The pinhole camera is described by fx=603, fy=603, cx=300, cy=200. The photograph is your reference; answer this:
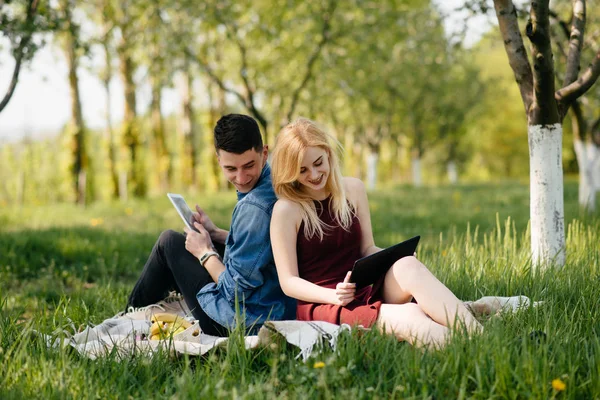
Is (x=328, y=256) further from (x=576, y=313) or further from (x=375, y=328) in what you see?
(x=576, y=313)

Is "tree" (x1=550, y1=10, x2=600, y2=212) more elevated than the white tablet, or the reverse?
"tree" (x1=550, y1=10, x2=600, y2=212)

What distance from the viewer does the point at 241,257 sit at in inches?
138

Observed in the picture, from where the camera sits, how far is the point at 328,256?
360 centimetres

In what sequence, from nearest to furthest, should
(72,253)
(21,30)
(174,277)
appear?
(174,277) → (21,30) → (72,253)

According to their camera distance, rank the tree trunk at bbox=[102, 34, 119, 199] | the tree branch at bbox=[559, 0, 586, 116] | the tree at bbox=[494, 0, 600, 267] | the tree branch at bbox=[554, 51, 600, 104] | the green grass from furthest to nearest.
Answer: the tree trunk at bbox=[102, 34, 119, 199] < the tree branch at bbox=[559, 0, 586, 116] < the tree at bbox=[494, 0, 600, 267] < the tree branch at bbox=[554, 51, 600, 104] < the green grass

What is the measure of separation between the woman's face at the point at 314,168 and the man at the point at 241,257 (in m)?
0.27

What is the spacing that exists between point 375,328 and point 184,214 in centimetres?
160

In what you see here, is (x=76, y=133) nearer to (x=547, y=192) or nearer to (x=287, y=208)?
(x=547, y=192)

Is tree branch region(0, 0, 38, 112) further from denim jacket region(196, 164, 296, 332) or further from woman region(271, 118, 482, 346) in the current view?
woman region(271, 118, 482, 346)

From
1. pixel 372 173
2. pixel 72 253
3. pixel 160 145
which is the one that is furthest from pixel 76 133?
pixel 372 173

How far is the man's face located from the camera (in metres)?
3.60

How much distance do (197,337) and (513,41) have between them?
3385 millimetres

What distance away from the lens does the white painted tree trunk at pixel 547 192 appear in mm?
4859

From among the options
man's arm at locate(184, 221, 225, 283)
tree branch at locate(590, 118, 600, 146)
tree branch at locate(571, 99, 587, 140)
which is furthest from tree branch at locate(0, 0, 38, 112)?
tree branch at locate(590, 118, 600, 146)
